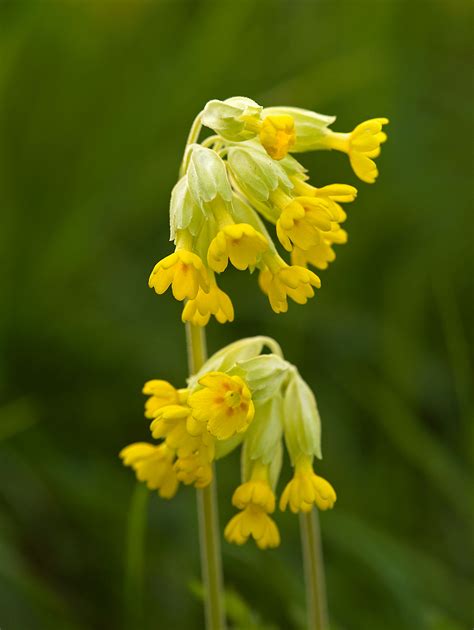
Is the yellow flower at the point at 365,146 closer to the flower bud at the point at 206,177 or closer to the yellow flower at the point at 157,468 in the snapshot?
the flower bud at the point at 206,177

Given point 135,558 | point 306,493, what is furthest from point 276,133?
point 135,558

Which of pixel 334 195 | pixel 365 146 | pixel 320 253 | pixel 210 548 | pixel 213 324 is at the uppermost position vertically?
pixel 365 146

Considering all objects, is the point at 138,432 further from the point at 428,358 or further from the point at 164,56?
the point at 164,56

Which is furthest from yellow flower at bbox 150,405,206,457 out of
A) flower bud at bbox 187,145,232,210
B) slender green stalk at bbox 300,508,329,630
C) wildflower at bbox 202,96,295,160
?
wildflower at bbox 202,96,295,160

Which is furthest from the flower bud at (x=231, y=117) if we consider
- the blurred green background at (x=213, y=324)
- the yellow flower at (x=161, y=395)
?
the blurred green background at (x=213, y=324)

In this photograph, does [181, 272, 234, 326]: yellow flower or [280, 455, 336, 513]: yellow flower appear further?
[280, 455, 336, 513]: yellow flower

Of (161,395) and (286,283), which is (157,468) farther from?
(286,283)

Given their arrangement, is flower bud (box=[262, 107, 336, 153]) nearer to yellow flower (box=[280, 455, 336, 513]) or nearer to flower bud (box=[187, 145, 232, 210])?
flower bud (box=[187, 145, 232, 210])
